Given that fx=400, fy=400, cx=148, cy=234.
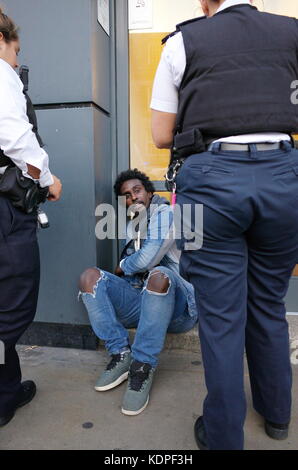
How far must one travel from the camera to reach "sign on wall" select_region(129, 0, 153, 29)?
293cm

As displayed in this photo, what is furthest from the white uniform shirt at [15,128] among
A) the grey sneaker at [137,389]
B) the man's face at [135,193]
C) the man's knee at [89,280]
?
the grey sneaker at [137,389]

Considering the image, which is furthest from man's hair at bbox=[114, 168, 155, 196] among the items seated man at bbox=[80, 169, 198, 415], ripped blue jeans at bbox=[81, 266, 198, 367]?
ripped blue jeans at bbox=[81, 266, 198, 367]

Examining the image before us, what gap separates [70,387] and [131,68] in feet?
7.37

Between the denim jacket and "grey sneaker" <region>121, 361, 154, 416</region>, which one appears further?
the denim jacket

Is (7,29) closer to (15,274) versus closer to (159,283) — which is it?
(15,274)

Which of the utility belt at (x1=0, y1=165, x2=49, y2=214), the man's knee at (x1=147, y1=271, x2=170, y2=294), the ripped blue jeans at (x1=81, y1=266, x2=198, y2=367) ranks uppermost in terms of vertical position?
the utility belt at (x1=0, y1=165, x2=49, y2=214)

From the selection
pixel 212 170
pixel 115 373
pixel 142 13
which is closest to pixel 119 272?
pixel 115 373

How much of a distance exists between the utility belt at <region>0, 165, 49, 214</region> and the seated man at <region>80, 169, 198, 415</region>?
70cm

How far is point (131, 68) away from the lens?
2984 mm

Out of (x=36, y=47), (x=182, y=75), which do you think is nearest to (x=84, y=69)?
(x=36, y=47)

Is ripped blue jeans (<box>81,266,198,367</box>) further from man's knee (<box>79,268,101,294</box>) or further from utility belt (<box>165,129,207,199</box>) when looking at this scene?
utility belt (<box>165,129,207,199</box>)

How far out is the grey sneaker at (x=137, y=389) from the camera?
6.52 feet

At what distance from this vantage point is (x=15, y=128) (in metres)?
1.62

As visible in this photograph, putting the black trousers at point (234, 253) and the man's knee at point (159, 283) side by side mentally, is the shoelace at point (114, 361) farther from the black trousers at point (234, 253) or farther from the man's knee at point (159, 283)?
the black trousers at point (234, 253)
